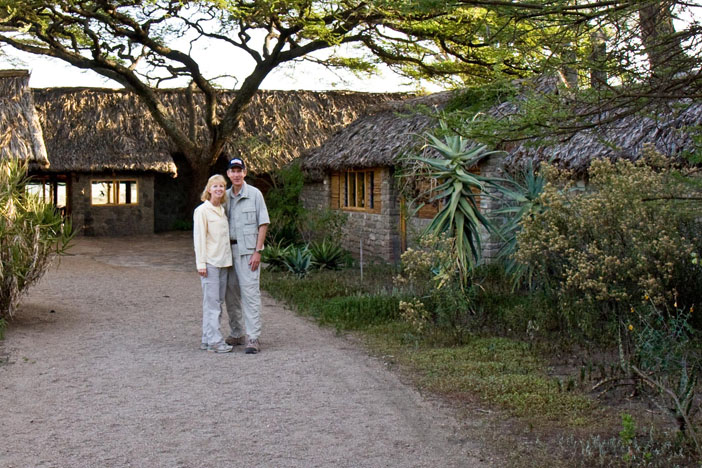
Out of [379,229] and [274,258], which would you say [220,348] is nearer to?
[274,258]

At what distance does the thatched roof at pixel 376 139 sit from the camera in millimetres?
15258

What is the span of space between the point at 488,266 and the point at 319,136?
13.0 metres

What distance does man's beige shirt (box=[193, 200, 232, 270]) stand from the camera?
7.87m

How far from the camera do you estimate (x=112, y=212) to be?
22859mm

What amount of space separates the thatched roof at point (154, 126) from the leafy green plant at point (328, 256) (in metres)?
6.54

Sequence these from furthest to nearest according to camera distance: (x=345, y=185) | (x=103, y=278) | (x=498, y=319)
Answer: (x=345, y=185) < (x=103, y=278) < (x=498, y=319)

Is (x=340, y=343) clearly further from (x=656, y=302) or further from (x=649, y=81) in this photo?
(x=649, y=81)

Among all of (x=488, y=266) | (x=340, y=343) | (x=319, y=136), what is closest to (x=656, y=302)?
(x=340, y=343)

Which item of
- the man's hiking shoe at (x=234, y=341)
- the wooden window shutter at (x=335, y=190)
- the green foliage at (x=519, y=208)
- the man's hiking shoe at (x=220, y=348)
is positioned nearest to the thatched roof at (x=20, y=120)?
the man's hiking shoe at (x=234, y=341)

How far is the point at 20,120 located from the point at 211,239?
272 inches

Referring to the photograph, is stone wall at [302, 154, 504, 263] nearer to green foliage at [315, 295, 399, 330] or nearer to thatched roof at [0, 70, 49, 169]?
green foliage at [315, 295, 399, 330]

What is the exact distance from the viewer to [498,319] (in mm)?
9133

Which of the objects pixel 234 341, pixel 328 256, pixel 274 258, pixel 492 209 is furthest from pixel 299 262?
pixel 234 341

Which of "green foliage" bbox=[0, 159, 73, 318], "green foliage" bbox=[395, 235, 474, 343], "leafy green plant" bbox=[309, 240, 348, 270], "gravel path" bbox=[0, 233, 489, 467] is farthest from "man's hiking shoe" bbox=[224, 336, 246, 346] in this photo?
"leafy green plant" bbox=[309, 240, 348, 270]
